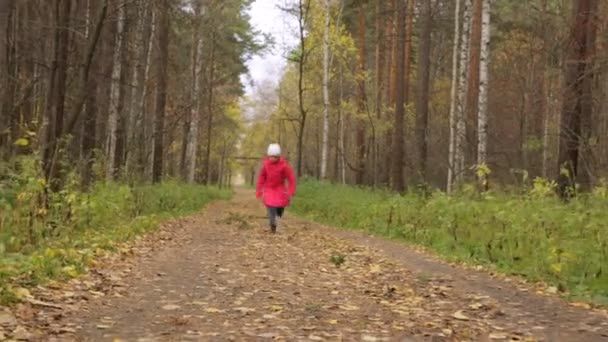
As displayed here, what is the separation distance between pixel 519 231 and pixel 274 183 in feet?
16.8

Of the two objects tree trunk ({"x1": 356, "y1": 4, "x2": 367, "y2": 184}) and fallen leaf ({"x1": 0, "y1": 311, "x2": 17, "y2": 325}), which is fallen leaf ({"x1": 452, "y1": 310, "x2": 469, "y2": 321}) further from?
tree trunk ({"x1": 356, "y1": 4, "x2": 367, "y2": 184})

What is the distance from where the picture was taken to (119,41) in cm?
1697

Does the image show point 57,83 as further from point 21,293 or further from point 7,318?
point 7,318

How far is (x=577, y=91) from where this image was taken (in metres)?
13.0

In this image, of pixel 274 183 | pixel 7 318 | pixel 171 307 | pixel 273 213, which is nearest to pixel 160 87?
pixel 274 183

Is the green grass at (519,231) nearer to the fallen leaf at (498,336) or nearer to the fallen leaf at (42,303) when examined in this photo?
the fallen leaf at (498,336)

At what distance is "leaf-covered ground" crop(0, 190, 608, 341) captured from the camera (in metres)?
4.47

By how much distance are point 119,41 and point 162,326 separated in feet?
45.9

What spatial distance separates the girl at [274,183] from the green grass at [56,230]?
233cm

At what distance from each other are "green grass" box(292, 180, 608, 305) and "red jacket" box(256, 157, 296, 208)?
2581 mm

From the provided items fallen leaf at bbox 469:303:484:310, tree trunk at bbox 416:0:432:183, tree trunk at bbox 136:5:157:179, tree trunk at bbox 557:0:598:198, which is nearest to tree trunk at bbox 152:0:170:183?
tree trunk at bbox 136:5:157:179

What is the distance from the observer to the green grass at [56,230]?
5602mm

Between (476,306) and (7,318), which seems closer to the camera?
(7,318)

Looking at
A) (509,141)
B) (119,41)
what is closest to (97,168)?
(119,41)
